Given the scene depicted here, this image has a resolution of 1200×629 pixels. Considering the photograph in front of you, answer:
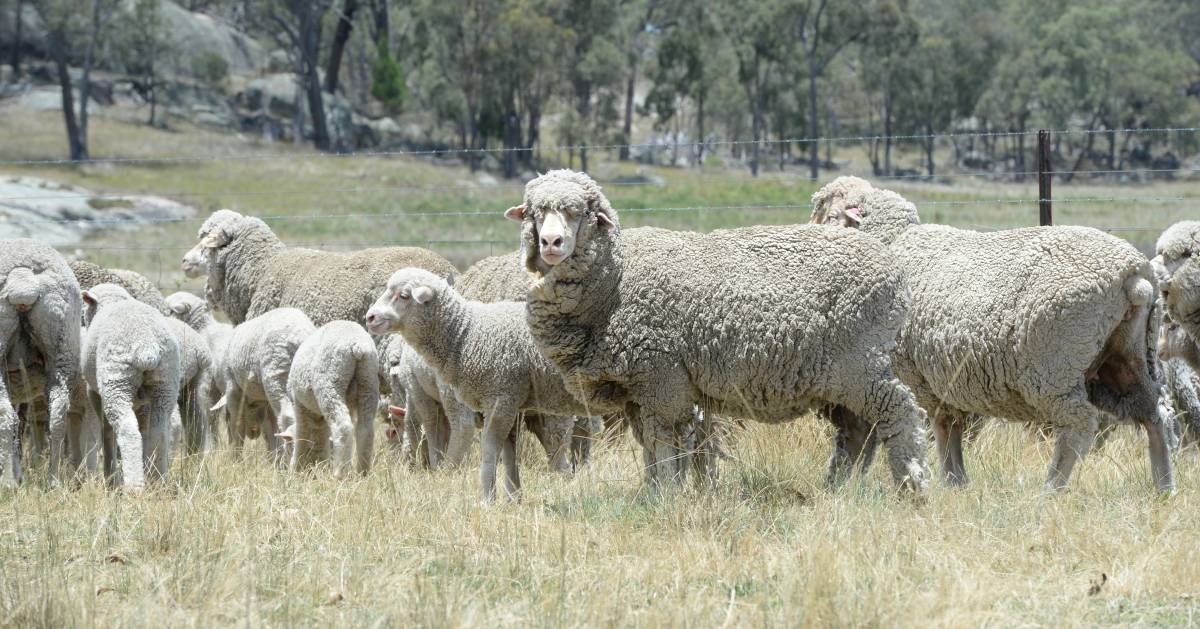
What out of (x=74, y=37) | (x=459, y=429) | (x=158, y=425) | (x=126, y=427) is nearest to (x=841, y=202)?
(x=459, y=429)

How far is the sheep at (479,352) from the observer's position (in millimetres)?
7098

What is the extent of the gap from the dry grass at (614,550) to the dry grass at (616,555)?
0.04 ft

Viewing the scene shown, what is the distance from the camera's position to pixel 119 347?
23.7ft

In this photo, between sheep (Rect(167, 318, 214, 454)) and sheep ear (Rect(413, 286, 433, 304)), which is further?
sheep (Rect(167, 318, 214, 454))

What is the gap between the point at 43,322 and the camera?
7.41 metres

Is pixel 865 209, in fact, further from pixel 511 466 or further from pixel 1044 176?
pixel 1044 176

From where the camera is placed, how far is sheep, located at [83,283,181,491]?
7.07 m

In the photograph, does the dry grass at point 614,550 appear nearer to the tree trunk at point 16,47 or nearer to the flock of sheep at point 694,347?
the flock of sheep at point 694,347

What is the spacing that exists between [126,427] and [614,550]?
10.2ft

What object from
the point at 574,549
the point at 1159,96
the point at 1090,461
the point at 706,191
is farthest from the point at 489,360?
the point at 1159,96

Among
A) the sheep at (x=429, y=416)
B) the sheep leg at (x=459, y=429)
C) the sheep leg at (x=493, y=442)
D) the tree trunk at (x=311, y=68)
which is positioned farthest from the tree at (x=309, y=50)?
the sheep leg at (x=493, y=442)

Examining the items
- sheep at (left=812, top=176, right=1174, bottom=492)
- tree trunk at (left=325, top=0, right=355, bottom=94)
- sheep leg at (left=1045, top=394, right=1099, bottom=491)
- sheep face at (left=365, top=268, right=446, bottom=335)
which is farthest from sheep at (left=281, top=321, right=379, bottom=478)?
tree trunk at (left=325, top=0, right=355, bottom=94)

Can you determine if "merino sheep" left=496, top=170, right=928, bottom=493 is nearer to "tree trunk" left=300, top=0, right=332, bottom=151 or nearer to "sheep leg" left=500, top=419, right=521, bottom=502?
"sheep leg" left=500, top=419, right=521, bottom=502

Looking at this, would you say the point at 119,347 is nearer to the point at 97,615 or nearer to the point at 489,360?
the point at 489,360
